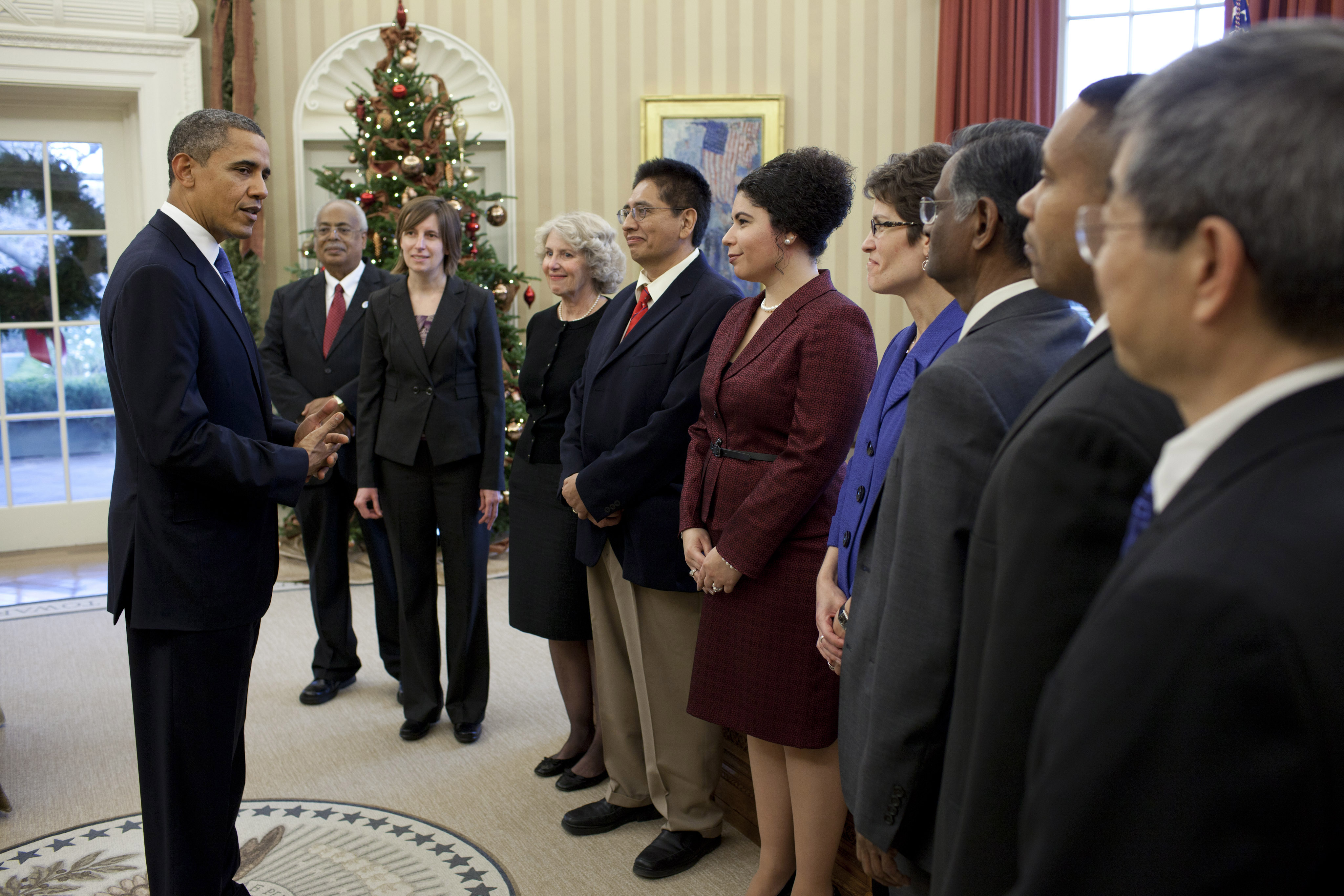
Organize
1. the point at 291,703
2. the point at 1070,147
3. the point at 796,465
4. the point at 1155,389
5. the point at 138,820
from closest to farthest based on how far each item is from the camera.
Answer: the point at 1155,389 < the point at 1070,147 < the point at 796,465 < the point at 138,820 < the point at 291,703

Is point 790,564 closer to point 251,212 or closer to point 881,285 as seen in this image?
point 881,285

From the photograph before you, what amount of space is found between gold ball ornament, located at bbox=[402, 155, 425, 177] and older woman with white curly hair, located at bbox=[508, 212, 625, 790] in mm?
2658

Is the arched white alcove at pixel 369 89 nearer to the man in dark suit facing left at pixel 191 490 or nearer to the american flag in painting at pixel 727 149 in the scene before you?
the american flag in painting at pixel 727 149

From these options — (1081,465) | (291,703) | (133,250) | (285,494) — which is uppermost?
(133,250)

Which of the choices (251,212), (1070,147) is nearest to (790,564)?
(1070,147)

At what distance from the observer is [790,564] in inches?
80.5

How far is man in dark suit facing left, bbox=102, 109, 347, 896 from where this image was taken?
181 cm

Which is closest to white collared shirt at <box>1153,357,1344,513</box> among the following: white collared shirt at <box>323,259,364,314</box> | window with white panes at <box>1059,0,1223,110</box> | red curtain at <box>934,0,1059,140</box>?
white collared shirt at <box>323,259,364,314</box>

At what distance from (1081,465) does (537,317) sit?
231 centimetres

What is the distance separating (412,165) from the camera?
17.5ft

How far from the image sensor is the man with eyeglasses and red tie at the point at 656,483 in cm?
241

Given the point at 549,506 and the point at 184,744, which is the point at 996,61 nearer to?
the point at 549,506

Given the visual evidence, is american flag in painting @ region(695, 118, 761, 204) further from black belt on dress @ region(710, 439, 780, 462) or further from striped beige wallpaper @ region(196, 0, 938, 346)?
black belt on dress @ region(710, 439, 780, 462)

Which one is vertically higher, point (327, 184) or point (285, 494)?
point (327, 184)
